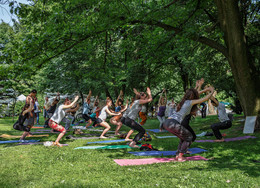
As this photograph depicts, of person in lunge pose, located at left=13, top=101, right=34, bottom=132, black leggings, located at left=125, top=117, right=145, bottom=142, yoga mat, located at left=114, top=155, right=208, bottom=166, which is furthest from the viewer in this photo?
person in lunge pose, located at left=13, top=101, right=34, bottom=132

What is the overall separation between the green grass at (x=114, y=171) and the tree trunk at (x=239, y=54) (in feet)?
10.7

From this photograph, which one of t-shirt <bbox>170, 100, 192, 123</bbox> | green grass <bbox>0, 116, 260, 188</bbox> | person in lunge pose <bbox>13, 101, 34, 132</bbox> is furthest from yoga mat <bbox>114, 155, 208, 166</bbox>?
person in lunge pose <bbox>13, 101, 34, 132</bbox>

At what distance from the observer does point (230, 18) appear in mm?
9359

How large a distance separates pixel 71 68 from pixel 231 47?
51.3ft

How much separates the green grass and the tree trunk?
3.26 metres

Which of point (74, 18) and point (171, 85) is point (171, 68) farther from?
point (74, 18)

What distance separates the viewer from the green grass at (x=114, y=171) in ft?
13.4

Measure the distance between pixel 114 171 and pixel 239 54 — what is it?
25.4ft

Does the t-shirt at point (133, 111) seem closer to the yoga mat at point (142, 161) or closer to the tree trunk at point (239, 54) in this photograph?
the yoga mat at point (142, 161)

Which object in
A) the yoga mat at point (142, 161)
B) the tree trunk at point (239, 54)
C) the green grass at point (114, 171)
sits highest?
the tree trunk at point (239, 54)

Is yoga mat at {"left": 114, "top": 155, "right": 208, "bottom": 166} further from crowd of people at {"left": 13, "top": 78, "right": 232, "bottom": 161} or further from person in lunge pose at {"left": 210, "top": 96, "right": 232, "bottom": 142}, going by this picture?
person in lunge pose at {"left": 210, "top": 96, "right": 232, "bottom": 142}

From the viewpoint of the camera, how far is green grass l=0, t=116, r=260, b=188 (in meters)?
4.08

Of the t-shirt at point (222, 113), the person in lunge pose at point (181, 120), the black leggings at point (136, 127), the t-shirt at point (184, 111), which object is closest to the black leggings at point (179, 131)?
the person in lunge pose at point (181, 120)

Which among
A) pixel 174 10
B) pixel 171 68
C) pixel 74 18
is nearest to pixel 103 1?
pixel 74 18
